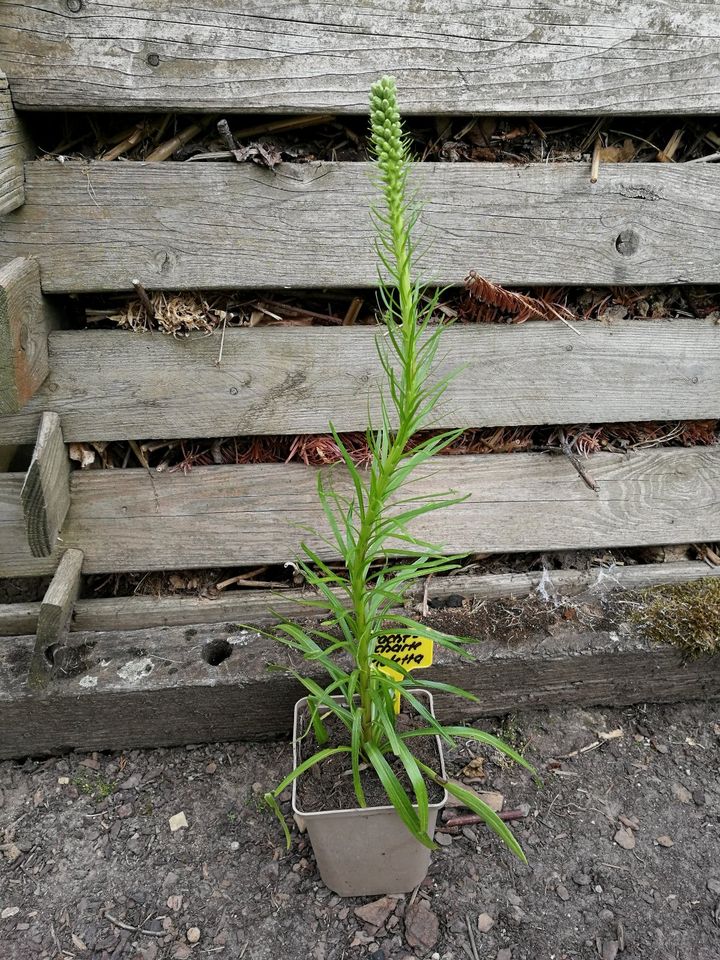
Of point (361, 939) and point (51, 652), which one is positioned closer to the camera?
point (361, 939)

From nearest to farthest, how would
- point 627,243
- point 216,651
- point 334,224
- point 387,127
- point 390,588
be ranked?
1. point 387,127
2. point 390,588
3. point 334,224
4. point 627,243
5. point 216,651

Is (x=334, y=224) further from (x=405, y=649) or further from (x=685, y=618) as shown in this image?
(x=685, y=618)

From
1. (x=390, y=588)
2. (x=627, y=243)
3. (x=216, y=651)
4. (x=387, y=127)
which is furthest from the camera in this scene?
(x=216, y=651)

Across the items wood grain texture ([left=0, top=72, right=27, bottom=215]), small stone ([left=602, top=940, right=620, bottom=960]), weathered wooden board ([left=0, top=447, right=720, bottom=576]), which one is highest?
wood grain texture ([left=0, top=72, right=27, bottom=215])

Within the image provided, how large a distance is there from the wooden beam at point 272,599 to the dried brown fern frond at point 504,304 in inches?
33.1

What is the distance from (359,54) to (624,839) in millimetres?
2119

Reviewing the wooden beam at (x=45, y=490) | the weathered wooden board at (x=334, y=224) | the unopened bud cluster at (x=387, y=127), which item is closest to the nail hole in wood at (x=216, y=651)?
the wooden beam at (x=45, y=490)

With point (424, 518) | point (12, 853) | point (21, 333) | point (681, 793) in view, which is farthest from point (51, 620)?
point (681, 793)

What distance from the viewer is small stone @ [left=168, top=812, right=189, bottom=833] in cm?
186

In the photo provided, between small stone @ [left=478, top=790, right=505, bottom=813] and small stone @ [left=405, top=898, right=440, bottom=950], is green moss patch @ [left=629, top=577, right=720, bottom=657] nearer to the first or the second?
small stone @ [left=478, top=790, right=505, bottom=813]

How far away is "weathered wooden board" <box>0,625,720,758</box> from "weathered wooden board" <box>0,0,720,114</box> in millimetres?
1447

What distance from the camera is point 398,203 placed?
99cm

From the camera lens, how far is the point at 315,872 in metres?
1.77

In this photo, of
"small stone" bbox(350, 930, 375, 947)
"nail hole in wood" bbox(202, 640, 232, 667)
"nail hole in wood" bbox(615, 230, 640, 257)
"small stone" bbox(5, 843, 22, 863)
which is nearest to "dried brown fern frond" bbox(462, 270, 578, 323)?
"nail hole in wood" bbox(615, 230, 640, 257)
